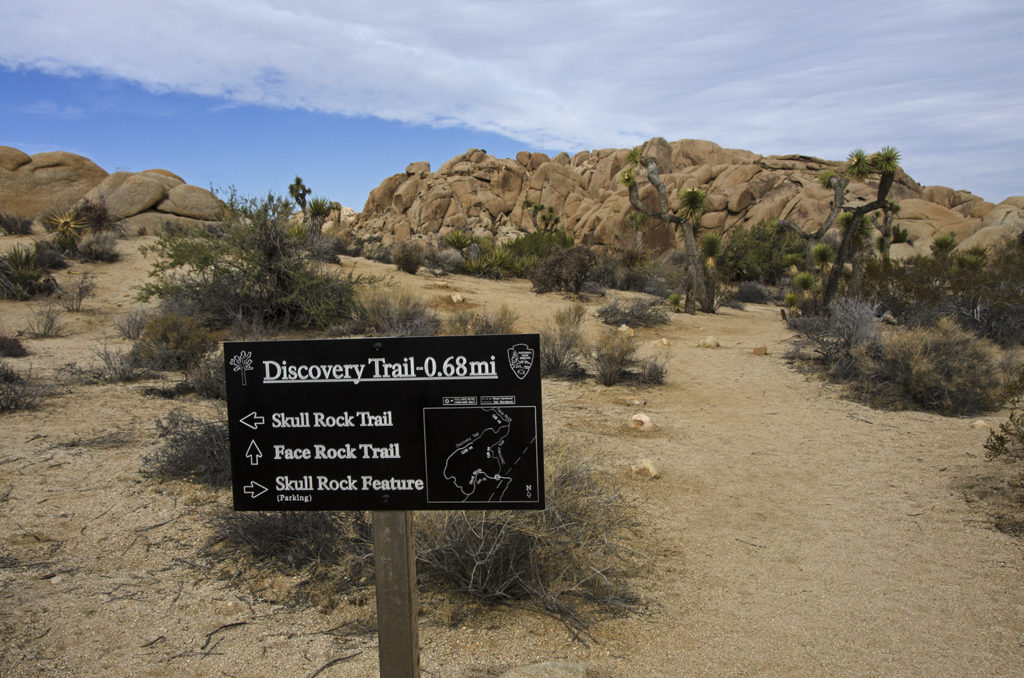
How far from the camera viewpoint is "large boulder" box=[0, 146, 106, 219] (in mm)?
25688

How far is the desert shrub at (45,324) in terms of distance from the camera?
11609 millimetres

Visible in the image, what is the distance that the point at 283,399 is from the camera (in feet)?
7.57

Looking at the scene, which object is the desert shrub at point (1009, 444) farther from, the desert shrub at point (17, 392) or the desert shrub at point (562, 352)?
the desert shrub at point (17, 392)

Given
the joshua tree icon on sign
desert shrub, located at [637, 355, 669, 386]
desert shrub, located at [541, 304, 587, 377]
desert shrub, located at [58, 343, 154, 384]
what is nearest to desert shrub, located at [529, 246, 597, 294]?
desert shrub, located at [541, 304, 587, 377]

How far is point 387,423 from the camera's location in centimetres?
225

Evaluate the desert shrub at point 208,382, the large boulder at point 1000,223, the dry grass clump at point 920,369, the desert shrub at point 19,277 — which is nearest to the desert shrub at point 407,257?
the desert shrub at point 19,277

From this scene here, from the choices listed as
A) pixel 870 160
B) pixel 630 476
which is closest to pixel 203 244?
Result: pixel 630 476

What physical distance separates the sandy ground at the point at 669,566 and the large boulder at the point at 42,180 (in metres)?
23.5

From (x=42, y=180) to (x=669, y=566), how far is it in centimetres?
3136

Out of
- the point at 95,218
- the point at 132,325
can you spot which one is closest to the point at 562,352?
the point at 132,325

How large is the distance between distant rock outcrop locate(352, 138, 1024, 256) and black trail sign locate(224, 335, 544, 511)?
27.9 m

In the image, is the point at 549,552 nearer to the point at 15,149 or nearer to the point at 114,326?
the point at 114,326

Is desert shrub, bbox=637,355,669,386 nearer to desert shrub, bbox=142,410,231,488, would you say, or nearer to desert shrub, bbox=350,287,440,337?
desert shrub, bbox=350,287,440,337

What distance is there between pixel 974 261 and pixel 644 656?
1389 cm
